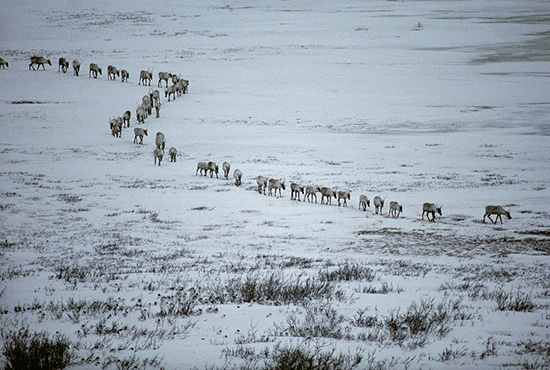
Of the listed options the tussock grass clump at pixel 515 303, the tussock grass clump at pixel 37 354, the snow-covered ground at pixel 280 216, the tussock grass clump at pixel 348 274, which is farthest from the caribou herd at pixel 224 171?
the tussock grass clump at pixel 37 354

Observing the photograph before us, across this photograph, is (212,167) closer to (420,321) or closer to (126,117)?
(126,117)

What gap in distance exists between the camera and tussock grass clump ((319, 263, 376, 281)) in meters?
8.37

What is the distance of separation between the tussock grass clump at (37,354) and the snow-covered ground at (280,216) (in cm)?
16

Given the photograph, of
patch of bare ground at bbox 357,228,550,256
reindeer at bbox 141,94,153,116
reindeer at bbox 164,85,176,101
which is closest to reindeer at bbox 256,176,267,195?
patch of bare ground at bbox 357,228,550,256

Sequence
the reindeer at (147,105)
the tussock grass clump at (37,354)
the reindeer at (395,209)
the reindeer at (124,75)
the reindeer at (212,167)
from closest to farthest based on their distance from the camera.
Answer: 1. the tussock grass clump at (37,354)
2. the reindeer at (395,209)
3. the reindeer at (212,167)
4. the reindeer at (147,105)
5. the reindeer at (124,75)

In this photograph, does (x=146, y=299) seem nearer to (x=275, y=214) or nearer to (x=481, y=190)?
(x=275, y=214)

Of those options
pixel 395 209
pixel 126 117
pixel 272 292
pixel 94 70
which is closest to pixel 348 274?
pixel 272 292

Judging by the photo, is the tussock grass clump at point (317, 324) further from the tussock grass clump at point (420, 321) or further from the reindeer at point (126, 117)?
the reindeer at point (126, 117)

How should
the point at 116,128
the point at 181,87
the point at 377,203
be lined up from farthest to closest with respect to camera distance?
1. the point at 181,87
2. the point at 116,128
3. the point at 377,203

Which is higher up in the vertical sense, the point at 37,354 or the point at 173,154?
the point at 173,154

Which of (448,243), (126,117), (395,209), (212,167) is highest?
(126,117)

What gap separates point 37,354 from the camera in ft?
14.3

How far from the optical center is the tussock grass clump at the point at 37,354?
14.0ft

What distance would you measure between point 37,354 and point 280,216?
1158 centimetres
